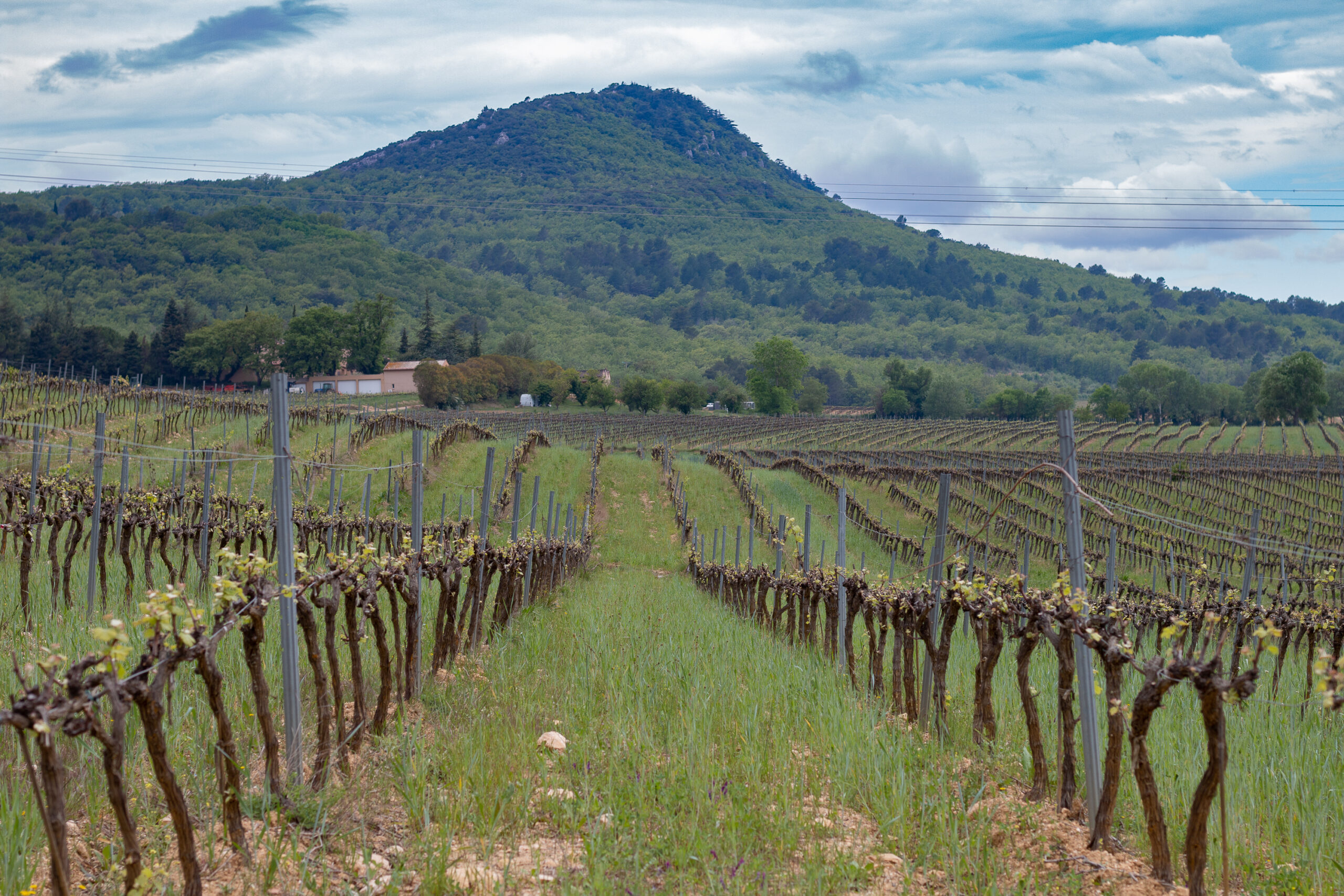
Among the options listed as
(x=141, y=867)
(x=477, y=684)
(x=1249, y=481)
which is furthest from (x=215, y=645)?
(x=1249, y=481)

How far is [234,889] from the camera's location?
14.0ft

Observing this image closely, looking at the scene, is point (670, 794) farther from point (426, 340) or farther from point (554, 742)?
point (426, 340)

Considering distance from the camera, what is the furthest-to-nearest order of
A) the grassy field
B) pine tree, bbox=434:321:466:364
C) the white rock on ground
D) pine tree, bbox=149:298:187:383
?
pine tree, bbox=434:321:466:364 → pine tree, bbox=149:298:187:383 → the white rock on ground → the grassy field

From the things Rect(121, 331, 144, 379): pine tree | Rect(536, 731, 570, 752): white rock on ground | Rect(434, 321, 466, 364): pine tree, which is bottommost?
Rect(536, 731, 570, 752): white rock on ground

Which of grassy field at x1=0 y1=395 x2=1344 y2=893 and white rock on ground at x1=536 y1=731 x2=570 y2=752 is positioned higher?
grassy field at x1=0 y1=395 x2=1344 y2=893

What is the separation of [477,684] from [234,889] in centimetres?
431

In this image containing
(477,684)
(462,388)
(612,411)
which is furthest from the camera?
(612,411)

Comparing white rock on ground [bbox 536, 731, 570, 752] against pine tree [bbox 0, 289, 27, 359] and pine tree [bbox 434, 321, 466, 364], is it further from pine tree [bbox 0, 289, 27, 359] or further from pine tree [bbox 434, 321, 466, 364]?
pine tree [bbox 434, 321, 466, 364]

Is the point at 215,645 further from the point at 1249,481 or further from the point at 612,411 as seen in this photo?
the point at 612,411

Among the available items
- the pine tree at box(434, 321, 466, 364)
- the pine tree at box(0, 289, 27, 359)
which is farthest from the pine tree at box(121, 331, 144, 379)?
the pine tree at box(434, 321, 466, 364)

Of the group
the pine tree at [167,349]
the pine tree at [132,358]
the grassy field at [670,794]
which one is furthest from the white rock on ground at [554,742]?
the pine tree at [132,358]

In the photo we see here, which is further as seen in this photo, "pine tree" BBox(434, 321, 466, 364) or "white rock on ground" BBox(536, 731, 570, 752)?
"pine tree" BBox(434, 321, 466, 364)

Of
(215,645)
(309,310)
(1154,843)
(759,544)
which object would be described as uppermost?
(309,310)

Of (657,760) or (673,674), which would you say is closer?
(657,760)
